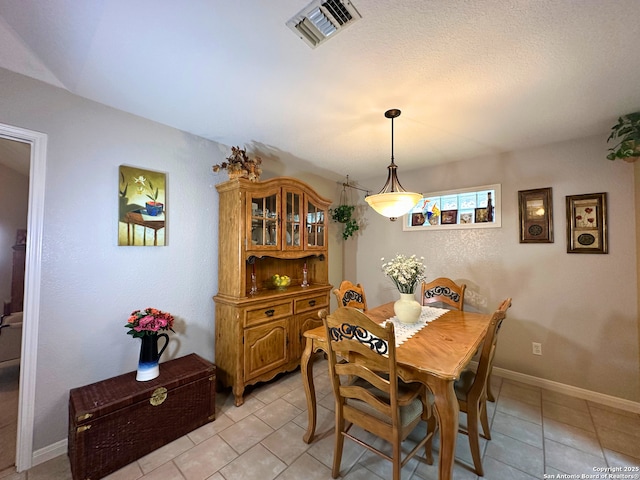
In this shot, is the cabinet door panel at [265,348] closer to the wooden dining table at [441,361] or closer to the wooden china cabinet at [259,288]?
the wooden china cabinet at [259,288]

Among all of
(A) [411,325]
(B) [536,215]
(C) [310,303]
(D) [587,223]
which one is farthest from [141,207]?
(D) [587,223]

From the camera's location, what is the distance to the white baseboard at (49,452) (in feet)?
5.27

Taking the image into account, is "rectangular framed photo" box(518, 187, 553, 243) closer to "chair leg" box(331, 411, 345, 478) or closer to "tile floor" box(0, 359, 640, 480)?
"tile floor" box(0, 359, 640, 480)

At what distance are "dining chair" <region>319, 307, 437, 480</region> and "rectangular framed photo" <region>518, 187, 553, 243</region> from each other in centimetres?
212

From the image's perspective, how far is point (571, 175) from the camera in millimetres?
2465

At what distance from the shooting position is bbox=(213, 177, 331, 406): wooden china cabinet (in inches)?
89.4

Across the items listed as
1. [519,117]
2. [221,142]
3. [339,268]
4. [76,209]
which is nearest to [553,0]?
[519,117]

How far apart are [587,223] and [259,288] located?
3257mm

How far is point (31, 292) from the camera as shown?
5.31 feet

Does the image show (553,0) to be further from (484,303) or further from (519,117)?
(484,303)

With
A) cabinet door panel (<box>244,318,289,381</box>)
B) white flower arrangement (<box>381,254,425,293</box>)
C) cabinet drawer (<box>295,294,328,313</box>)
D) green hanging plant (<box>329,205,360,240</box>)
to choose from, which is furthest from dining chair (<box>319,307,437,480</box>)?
green hanging plant (<box>329,205,360,240</box>)

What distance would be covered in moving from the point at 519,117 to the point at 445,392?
2.16 m

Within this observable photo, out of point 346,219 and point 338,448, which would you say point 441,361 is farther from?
point 346,219

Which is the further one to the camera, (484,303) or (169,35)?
(484,303)
